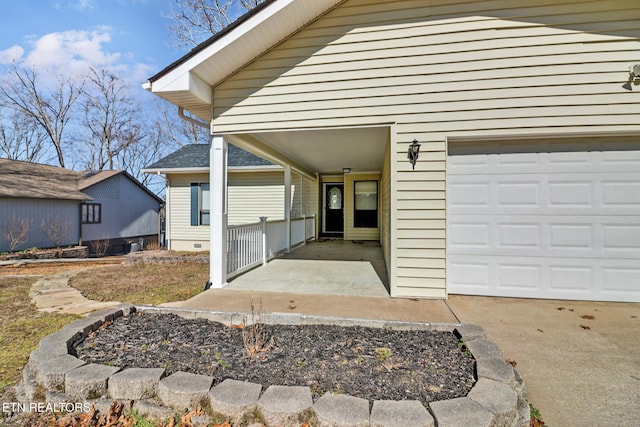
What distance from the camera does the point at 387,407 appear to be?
165cm

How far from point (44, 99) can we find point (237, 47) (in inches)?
971

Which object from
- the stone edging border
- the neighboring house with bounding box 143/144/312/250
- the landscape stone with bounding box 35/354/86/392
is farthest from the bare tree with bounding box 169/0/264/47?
the stone edging border

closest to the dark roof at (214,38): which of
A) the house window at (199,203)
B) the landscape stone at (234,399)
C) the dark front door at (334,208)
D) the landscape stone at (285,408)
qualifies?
the landscape stone at (234,399)

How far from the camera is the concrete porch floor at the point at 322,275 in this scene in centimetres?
463

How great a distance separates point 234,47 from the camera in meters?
4.16

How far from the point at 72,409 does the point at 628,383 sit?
12.7ft

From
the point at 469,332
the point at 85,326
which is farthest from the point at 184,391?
the point at 469,332

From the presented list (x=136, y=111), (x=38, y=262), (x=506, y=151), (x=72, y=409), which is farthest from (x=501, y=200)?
(x=136, y=111)

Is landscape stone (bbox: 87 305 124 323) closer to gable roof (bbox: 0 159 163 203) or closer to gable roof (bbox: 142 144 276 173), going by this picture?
gable roof (bbox: 142 144 276 173)

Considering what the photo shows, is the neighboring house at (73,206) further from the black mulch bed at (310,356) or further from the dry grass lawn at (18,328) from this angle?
the black mulch bed at (310,356)

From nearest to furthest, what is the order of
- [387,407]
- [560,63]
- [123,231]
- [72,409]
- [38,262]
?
[387,407] → [72,409] → [560,63] → [38,262] → [123,231]

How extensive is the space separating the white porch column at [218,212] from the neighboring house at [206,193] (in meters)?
4.90

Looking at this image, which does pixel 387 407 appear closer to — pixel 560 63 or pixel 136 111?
pixel 560 63

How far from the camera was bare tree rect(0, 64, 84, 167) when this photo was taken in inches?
737
